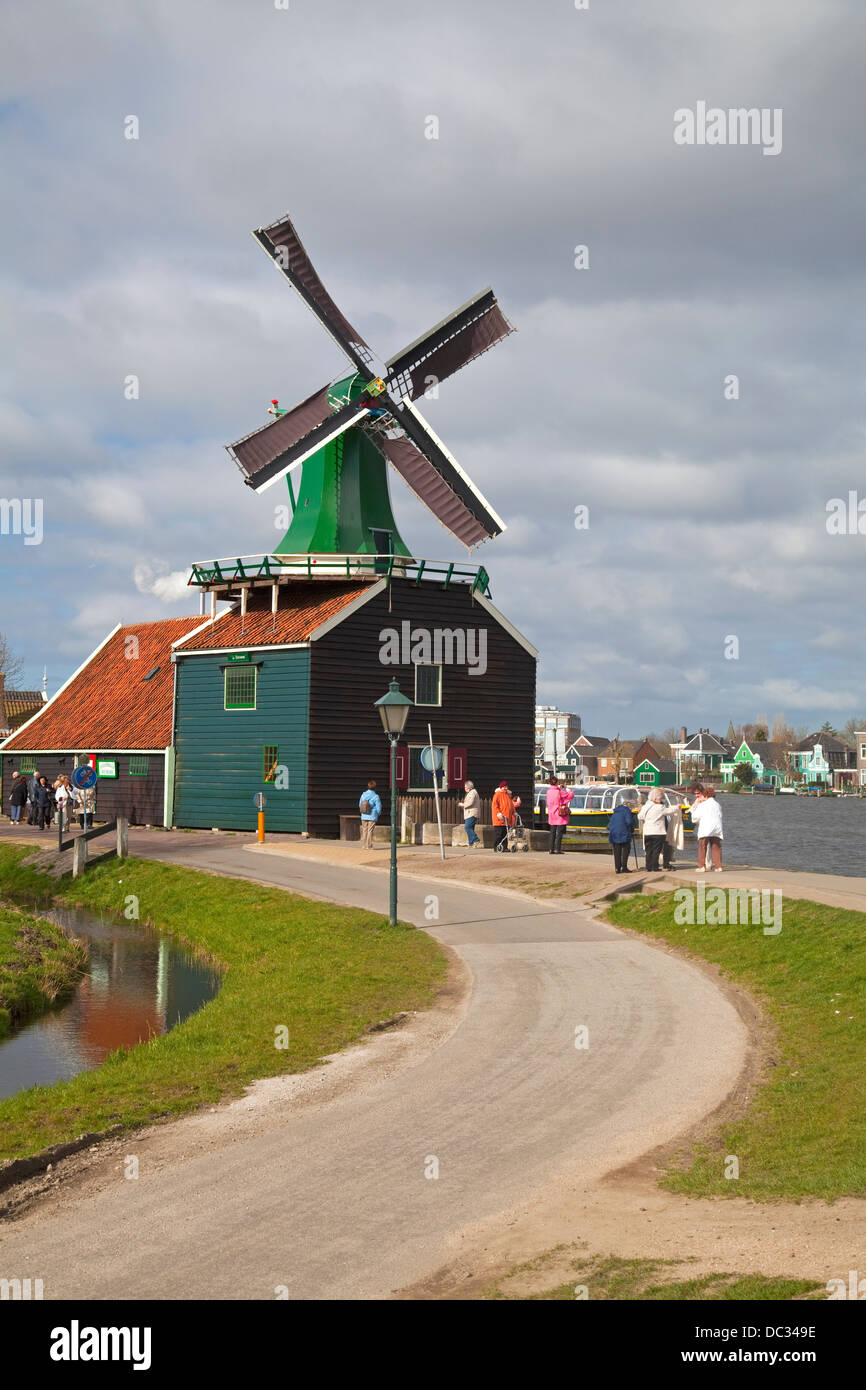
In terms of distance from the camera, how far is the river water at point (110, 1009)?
1550cm

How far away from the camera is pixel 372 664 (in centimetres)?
3966

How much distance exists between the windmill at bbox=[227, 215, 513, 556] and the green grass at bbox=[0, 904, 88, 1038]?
20565mm

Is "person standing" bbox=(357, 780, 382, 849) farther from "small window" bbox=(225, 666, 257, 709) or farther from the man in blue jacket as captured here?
the man in blue jacket

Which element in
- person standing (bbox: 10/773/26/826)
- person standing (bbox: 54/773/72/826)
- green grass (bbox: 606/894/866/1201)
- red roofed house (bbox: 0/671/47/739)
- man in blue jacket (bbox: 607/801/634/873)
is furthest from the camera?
red roofed house (bbox: 0/671/47/739)

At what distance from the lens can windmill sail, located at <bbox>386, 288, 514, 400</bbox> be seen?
44.2 metres

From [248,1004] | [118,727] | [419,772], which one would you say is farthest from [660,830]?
[118,727]

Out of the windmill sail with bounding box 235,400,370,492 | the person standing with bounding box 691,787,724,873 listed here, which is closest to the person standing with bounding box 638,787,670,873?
the person standing with bounding box 691,787,724,873

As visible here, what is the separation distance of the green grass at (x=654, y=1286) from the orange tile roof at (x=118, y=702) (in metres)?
38.0

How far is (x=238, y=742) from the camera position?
40.8 meters

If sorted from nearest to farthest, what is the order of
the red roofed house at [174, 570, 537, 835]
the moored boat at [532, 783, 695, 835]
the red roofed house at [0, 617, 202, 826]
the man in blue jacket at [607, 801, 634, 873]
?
the man in blue jacket at [607, 801, 634, 873] → the red roofed house at [174, 570, 537, 835] → the red roofed house at [0, 617, 202, 826] → the moored boat at [532, 783, 695, 835]

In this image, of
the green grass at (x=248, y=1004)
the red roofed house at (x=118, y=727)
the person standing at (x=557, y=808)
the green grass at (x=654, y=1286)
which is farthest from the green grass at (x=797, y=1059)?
the red roofed house at (x=118, y=727)
